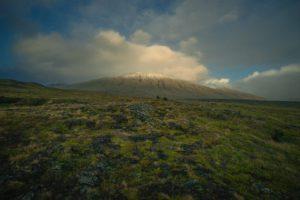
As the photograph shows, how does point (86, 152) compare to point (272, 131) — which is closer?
point (86, 152)

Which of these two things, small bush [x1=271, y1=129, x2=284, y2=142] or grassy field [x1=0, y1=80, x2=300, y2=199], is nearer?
grassy field [x1=0, y1=80, x2=300, y2=199]

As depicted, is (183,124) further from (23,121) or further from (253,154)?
(23,121)

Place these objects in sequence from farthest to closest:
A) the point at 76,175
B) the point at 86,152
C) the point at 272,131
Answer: the point at 272,131 → the point at 86,152 → the point at 76,175

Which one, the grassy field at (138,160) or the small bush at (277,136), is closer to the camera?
the grassy field at (138,160)

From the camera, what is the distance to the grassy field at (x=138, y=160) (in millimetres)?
10406

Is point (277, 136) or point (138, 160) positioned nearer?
point (138, 160)

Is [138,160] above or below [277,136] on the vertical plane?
below

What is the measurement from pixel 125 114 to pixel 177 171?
51.2 ft

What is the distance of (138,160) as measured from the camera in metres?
13.8

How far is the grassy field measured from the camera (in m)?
10.4

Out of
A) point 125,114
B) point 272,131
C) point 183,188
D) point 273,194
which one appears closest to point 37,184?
point 183,188

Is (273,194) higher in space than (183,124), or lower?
lower

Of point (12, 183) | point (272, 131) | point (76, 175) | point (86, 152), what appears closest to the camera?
point (12, 183)

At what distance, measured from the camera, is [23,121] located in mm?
21797
